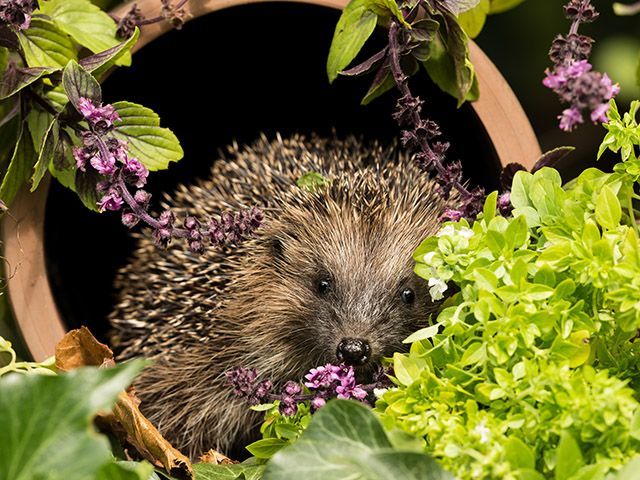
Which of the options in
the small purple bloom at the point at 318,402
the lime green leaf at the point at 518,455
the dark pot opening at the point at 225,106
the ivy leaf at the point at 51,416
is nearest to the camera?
the ivy leaf at the point at 51,416

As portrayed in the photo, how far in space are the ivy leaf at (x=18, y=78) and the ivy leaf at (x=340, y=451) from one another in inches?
26.2

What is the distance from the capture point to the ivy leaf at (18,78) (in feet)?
4.21

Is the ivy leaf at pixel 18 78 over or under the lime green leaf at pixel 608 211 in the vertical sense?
over

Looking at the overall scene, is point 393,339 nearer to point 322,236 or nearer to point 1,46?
point 322,236

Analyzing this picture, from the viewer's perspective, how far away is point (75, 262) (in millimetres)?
1859

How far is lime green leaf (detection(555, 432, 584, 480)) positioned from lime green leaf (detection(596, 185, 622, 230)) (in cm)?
28

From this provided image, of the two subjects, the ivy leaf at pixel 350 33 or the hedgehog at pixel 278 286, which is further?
the hedgehog at pixel 278 286

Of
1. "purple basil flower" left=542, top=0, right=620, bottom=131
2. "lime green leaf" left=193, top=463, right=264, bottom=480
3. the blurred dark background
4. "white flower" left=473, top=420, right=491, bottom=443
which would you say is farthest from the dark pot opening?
"white flower" left=473, top=420, right=491, bottom=443

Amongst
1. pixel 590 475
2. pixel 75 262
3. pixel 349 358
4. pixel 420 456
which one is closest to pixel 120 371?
pixel 420 456

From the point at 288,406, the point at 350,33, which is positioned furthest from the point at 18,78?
the point at 288,406

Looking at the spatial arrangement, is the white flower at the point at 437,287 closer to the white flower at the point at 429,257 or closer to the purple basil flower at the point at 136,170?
the white flower at the point at 429,257

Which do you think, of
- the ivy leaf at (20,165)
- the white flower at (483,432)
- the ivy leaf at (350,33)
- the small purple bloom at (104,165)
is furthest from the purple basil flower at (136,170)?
the white flower at (483,432)

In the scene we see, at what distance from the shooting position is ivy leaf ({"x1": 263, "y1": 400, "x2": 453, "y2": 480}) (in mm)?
860

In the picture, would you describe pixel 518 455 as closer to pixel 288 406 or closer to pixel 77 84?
pixel 288 406
